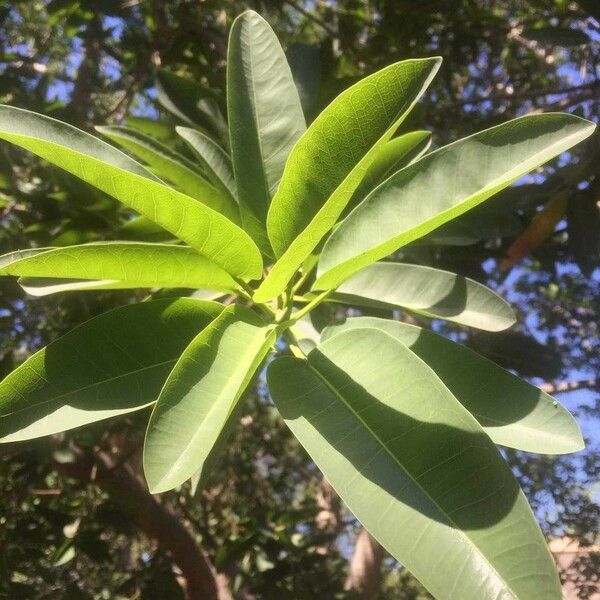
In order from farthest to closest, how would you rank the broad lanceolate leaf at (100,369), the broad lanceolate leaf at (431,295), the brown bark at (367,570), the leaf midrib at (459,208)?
the brown bark at (367,570) → the broad lanceolate leaf at (431,295) → the broad lanceolate leaf at (100,369) → the leaf midrib at (459,208)

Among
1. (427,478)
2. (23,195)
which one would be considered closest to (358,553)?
(23,195)

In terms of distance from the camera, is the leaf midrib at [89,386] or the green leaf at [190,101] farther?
the green leaf at [190,101]

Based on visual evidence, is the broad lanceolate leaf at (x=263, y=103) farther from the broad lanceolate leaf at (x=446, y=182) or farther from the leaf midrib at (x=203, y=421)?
the leaf midrib at (x=203, y=421)

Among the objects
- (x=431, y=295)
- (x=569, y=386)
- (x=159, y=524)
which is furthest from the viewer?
(x=159, y=524)

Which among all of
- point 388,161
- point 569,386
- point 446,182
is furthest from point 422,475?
point 569,386

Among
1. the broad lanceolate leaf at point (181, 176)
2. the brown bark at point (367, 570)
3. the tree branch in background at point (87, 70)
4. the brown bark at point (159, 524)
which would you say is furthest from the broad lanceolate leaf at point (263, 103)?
the brown bark at point (367, 570)

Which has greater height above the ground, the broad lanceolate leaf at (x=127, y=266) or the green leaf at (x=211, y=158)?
the green leaf at (x=211, y=158)

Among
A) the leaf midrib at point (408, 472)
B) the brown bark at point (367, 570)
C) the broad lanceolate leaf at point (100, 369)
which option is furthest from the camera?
the brown bark at point (367, 570)

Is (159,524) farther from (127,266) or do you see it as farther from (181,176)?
(127,266)
